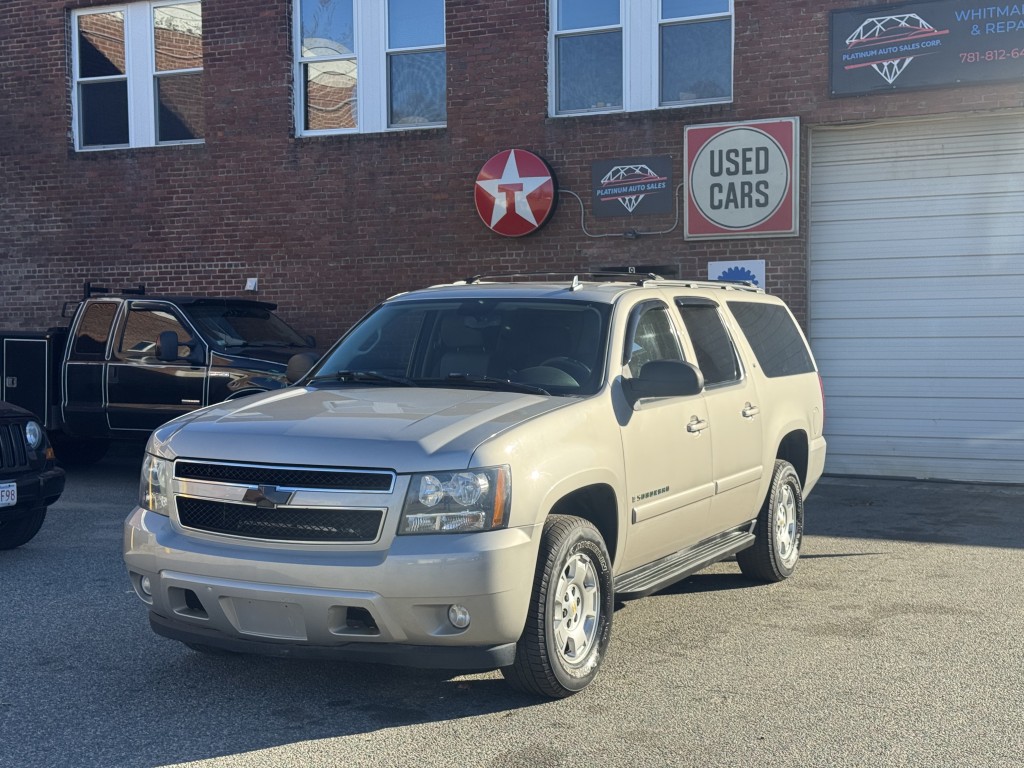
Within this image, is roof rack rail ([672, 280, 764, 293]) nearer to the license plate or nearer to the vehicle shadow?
the vehicle shadow

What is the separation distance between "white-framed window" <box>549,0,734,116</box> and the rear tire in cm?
804

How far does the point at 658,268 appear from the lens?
45.1 ft

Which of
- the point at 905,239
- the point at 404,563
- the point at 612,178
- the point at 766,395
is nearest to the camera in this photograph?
the point at 404,563

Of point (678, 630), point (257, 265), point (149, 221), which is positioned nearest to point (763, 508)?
point (678, 630)

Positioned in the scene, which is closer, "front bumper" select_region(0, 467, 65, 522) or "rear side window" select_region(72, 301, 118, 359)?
"front bumper" select_region(0, 467, 65, 522)

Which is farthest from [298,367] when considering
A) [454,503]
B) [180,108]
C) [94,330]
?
[180,108]

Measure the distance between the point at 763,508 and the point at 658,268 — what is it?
6522mm

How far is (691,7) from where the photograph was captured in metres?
13.7

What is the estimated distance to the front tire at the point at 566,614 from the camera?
499 centimetres

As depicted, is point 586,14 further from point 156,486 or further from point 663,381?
point 156,486

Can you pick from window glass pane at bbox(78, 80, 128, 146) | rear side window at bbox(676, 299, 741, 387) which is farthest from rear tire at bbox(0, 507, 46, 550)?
window glass pane at bbox(78, 80, 128, 146)

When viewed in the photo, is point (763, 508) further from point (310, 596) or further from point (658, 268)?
point (658, 268)

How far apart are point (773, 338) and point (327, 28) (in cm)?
943

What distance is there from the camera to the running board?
5867 mm
